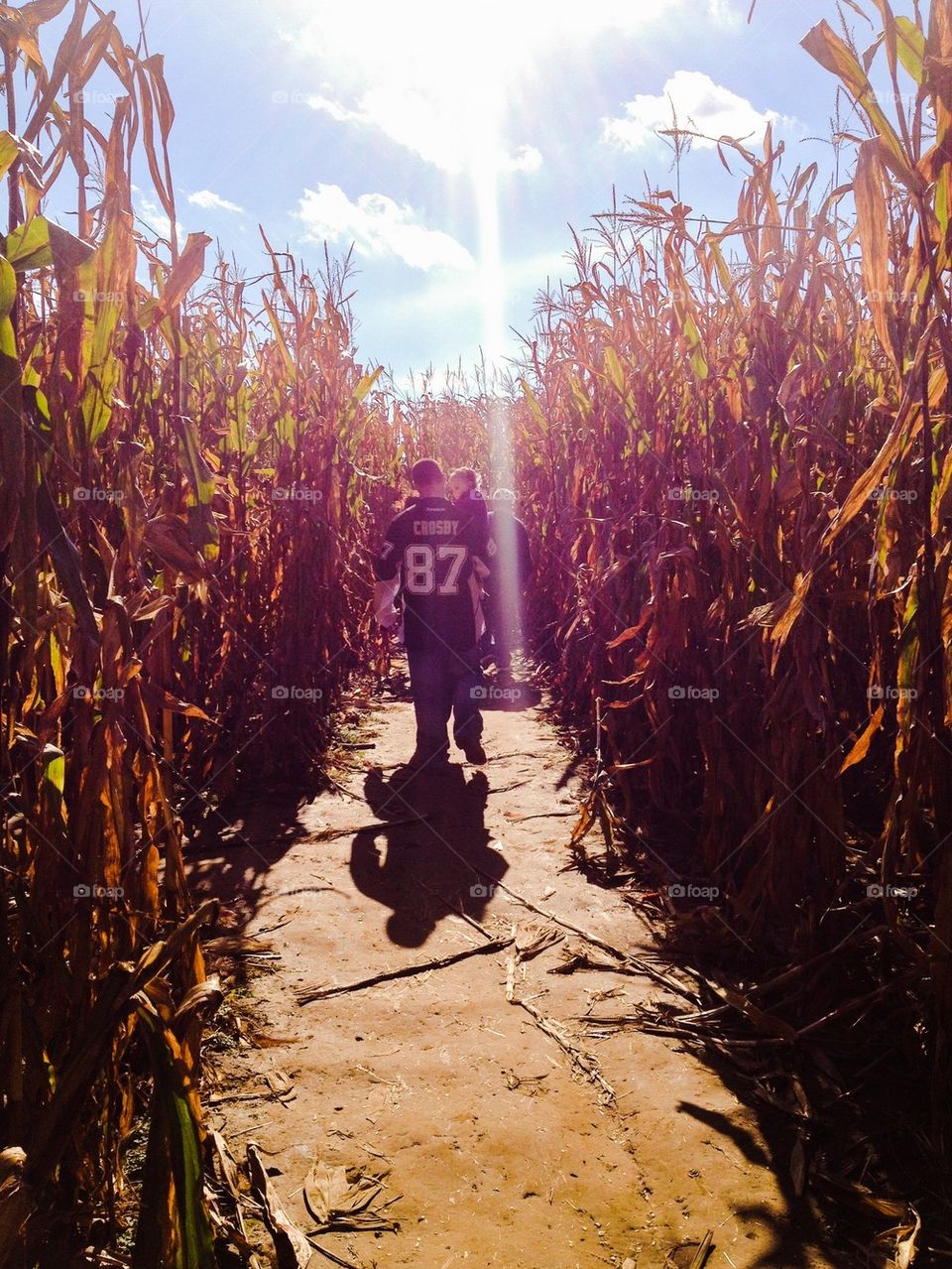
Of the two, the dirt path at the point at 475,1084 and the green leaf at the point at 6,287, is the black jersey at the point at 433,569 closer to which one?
the dirt path at the point at 475,1084

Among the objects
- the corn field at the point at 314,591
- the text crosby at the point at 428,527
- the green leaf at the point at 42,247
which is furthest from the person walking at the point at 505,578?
the green leaf at the point at 42,247

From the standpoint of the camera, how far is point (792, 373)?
2188 mm

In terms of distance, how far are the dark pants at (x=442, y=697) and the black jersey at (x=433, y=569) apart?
88mm

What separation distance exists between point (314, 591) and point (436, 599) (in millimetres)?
841

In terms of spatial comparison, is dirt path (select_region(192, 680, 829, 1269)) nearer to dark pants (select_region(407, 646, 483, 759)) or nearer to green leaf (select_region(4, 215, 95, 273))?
dark pants (select_region(407, 646, 483, 759))

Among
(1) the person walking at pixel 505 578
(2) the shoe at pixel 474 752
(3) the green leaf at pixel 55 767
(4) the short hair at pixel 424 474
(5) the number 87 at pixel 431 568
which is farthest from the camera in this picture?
(1) the person walking at pixel 505 578

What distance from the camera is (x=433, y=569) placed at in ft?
16.7

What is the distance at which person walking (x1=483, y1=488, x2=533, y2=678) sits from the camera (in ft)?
22.0

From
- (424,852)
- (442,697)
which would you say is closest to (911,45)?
(424,852)

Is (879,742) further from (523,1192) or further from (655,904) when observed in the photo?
(523,1192)

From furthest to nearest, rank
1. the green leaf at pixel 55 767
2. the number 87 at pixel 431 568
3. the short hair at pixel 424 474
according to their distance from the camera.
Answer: the short hair at pixel 424 474, the number 87 at pixel 431 568, the green leaf at pixel 55 767

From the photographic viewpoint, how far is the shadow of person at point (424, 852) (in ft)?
10.1

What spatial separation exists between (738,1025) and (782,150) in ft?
8.16

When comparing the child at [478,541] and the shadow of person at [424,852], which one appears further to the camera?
the child at [478,541]
